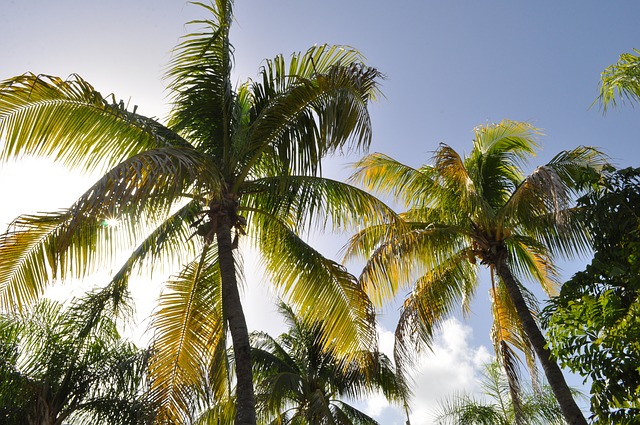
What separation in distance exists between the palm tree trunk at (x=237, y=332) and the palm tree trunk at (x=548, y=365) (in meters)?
4.96

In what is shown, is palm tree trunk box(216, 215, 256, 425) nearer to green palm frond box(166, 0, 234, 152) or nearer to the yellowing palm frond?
green palm frond box(166, 0, 234, 152)

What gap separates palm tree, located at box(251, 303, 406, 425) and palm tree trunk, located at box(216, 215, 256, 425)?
7.19 metres

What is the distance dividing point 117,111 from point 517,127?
8.86 metres

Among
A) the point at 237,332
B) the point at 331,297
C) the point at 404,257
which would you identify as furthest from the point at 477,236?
the point at 237,332

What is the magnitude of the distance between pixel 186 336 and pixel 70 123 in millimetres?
3709

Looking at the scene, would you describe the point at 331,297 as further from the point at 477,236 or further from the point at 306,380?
the point at 306,380

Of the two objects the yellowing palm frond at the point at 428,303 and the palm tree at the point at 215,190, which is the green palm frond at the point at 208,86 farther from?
the yellowing palm frond at the point at 428,303

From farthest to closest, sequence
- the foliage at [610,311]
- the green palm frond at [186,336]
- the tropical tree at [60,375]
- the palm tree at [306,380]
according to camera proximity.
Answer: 1. the palm tree at [306,380]
2. the tropical tree at [60,375]
3. the green palm frond at [186,336]
4. the foliage at [610,311]

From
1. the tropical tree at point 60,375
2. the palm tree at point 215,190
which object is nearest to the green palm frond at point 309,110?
the palm tree at point 215,190

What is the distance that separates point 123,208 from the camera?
6645 millimetres

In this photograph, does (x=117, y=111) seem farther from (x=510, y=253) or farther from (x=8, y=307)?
(x=510, y=253)

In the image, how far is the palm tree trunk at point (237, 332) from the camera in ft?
24.9

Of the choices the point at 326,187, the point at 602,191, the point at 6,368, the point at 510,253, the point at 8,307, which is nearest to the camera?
the point at 602,191

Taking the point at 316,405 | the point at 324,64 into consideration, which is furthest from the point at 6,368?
the point at 324,64
